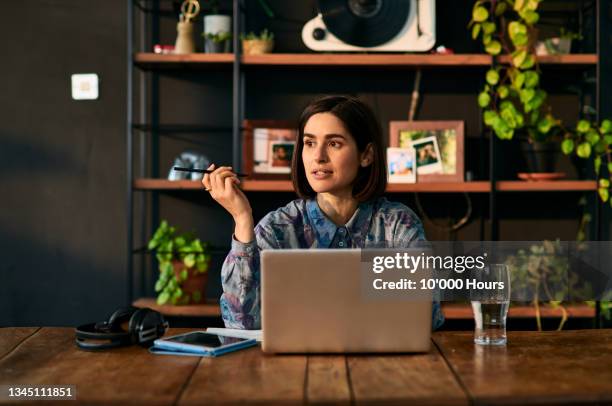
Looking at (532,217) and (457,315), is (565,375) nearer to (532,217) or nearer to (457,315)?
(457,315)

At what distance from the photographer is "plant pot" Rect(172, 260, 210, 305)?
345 centimetres

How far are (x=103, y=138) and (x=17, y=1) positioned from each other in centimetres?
76

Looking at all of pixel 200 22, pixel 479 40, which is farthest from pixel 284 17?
pixel 479 40

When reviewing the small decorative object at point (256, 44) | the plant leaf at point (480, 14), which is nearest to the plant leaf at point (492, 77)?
the plant leaf at point (480, 14)

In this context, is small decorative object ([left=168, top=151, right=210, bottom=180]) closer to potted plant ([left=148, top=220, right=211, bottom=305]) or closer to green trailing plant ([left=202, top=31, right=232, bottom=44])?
potted plant ([left=148, top=220, right=211, bottom=305])

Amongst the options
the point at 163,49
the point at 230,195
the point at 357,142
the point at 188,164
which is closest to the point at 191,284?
the point at 188,164

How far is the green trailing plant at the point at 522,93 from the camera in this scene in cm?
339

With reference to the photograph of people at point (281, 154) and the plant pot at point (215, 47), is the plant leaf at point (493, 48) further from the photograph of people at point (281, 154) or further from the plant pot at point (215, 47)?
the plant pot at point (215, 47)

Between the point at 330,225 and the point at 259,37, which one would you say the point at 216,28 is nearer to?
the point at 259,37

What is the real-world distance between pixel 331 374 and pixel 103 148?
2.69m

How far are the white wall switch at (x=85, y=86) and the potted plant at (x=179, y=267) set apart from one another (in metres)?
0.76

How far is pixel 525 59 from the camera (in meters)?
3.36

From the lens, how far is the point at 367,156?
2.14 meters

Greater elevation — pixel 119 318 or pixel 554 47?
pixel 554 47
